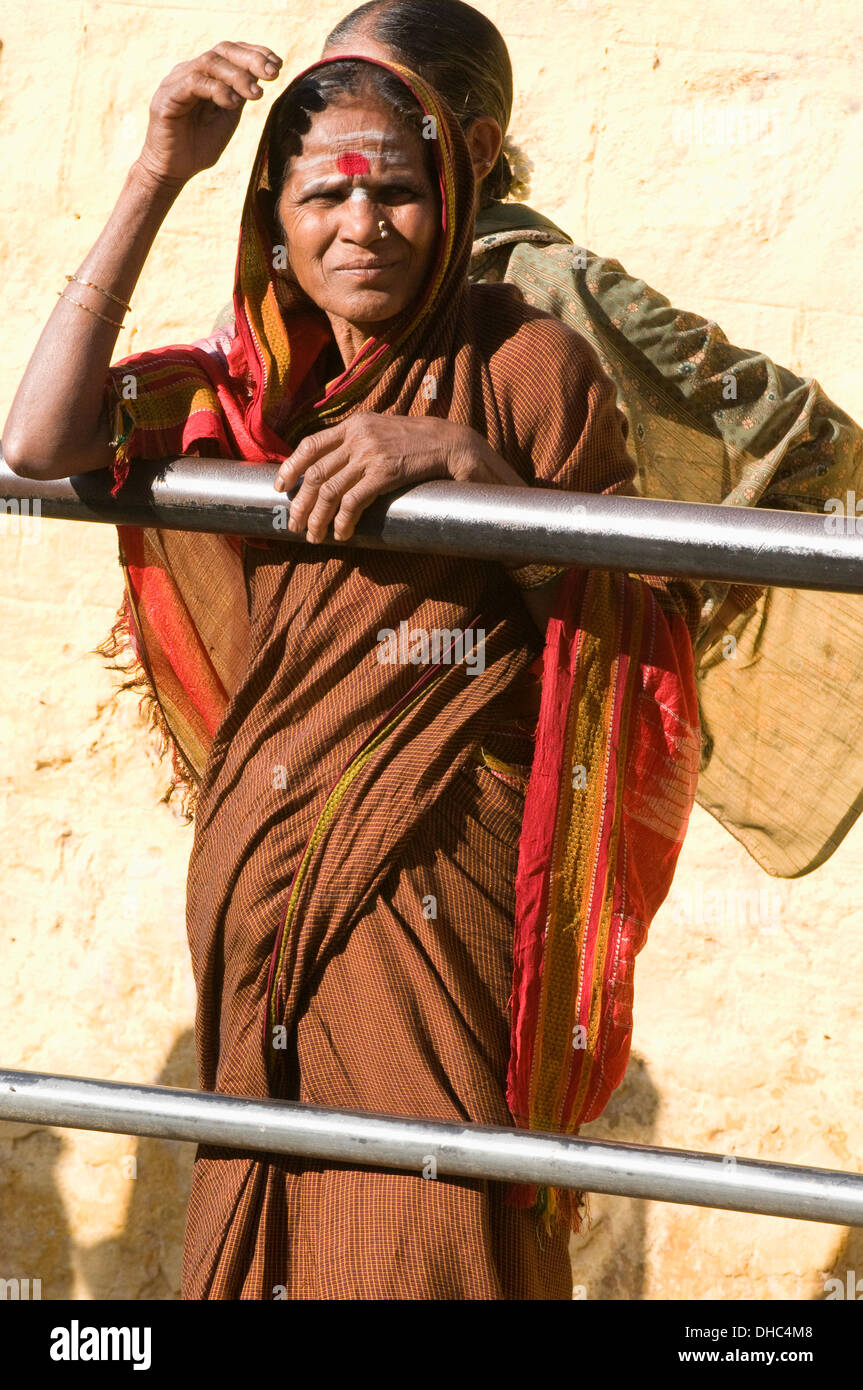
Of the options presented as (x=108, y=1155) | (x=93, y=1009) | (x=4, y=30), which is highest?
(x=4, y=30)

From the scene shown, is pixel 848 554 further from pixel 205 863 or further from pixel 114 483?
pixel 205 863

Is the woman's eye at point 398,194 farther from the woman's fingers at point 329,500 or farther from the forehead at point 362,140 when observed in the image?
the woman's fingers at point 329,500

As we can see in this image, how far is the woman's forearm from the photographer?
1572 millimetres

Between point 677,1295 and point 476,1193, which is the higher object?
point 476,1193

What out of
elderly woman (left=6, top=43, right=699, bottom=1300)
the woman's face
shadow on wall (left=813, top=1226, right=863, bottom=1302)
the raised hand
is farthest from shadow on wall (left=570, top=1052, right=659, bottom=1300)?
the raised hand

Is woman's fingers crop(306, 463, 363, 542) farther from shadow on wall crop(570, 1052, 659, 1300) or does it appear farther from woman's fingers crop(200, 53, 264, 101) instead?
shadow on wall crop(570, 1052, 659, 1300)

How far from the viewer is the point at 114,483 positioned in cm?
152

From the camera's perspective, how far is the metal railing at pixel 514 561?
4.35 ft

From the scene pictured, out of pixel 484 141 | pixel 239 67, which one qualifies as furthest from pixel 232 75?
pixel 484 141

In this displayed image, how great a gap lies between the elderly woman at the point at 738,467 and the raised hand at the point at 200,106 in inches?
32.1

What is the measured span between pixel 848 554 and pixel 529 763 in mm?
505

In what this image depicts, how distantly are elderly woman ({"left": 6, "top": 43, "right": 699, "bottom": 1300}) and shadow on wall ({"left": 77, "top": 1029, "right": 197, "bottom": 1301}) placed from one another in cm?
175

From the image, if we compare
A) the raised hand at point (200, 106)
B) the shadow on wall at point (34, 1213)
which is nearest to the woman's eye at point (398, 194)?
the raised hand at point (200, 106)

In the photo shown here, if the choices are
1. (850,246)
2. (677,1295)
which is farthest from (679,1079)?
(850,246)
